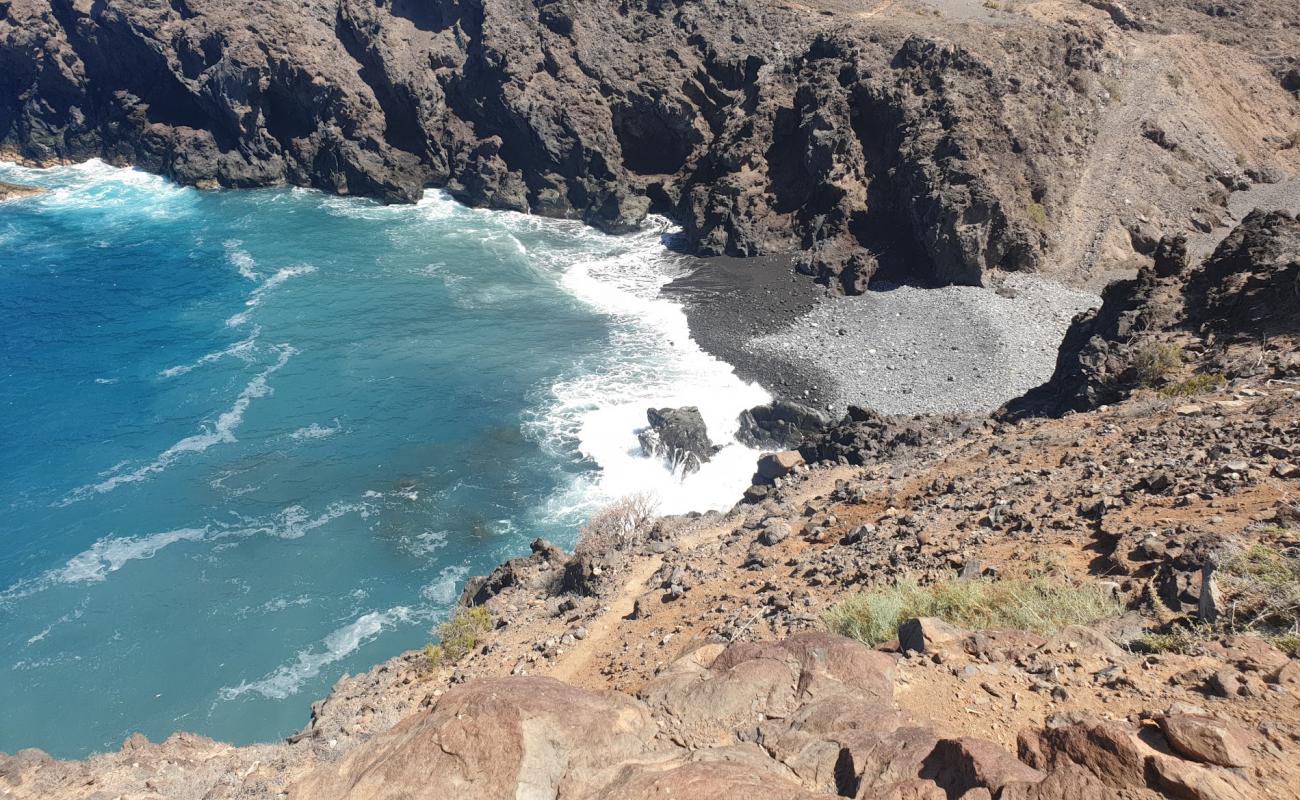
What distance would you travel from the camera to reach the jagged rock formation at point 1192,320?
16.9m

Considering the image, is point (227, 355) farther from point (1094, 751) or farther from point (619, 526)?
point (1094, 751)

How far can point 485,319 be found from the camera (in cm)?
3700

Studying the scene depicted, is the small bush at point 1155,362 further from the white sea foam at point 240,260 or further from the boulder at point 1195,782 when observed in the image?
the white sea foam at point 240,260

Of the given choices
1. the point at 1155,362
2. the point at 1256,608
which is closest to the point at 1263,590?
the point at 1256,608

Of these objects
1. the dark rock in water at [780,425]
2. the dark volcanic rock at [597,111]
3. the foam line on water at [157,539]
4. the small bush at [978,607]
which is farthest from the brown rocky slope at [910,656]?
the dark volcanic rock at [597,111]

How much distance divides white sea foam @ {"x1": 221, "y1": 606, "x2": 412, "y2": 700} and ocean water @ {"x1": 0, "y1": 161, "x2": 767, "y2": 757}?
8 cm

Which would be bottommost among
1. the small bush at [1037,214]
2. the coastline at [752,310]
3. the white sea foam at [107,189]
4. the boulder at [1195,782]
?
the white sea foam at [107,189]

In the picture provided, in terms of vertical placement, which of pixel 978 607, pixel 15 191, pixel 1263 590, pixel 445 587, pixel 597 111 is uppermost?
pixel 597 111

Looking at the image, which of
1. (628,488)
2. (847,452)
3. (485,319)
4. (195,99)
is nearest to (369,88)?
(195,99)

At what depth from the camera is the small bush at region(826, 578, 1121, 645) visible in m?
9.06

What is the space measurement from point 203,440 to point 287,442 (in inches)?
129

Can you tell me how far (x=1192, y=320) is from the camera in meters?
18.9

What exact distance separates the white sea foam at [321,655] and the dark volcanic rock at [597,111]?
2544cm

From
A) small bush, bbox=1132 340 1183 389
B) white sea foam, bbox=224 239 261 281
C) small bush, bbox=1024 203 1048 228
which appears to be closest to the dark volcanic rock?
small bush, bbox=1024 203 1048 228
